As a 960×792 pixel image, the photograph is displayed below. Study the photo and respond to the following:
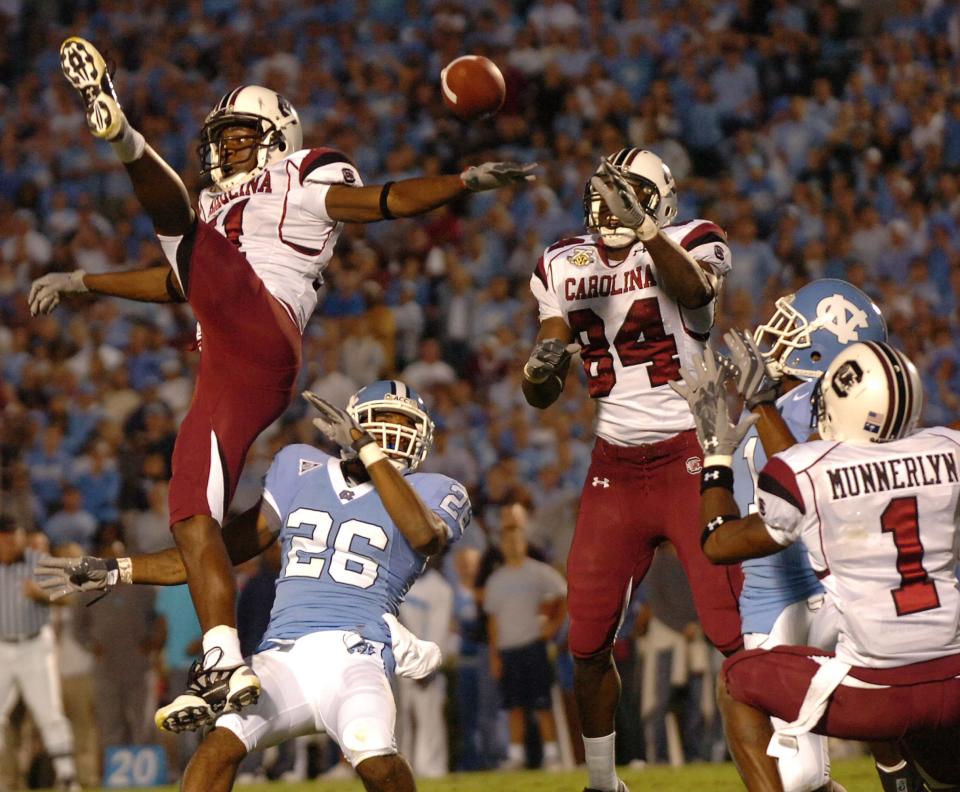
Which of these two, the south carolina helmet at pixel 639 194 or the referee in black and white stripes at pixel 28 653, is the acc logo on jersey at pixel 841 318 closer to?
the south carolina helmet at pixel 639 194

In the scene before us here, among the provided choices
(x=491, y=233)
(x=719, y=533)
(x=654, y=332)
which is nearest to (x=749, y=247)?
(x=491, y=233)

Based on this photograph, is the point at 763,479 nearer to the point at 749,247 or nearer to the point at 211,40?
the point at 749,247

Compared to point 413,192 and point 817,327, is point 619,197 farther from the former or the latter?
point 817,327

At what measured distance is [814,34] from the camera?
16.0 m

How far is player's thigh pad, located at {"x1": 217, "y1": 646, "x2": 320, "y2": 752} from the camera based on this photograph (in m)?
5.26

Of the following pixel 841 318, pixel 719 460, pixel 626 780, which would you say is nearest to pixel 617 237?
pixel 841 318

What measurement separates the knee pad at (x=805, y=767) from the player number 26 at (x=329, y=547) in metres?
1.52

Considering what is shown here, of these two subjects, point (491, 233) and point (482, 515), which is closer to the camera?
point (482, 515)

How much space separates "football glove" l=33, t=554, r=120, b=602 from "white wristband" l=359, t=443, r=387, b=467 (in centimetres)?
102

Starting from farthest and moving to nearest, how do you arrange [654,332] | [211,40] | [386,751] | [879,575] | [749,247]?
[211,40] → [749,247] → [654,332] → [386,751] → [879,575]

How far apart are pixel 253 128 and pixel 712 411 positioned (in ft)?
6.90

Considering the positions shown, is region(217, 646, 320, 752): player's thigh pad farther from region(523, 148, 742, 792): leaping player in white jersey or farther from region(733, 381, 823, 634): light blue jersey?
region(733, 381, 823, 634): light blue jersey

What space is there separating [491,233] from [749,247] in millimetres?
2122

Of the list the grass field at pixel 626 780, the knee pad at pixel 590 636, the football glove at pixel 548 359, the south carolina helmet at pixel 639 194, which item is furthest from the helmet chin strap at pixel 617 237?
the grass field at pixel 626 780
